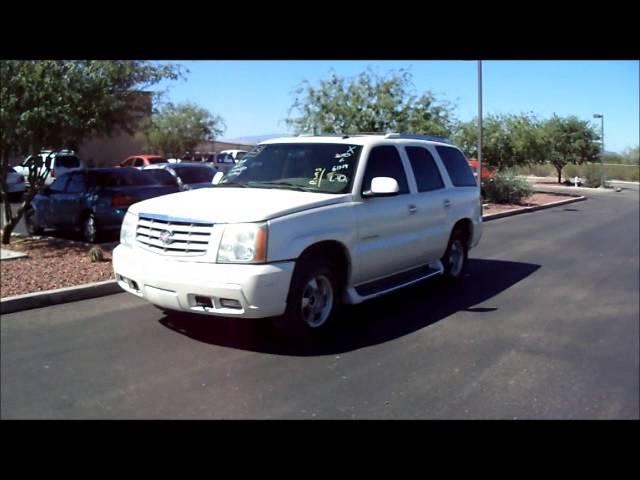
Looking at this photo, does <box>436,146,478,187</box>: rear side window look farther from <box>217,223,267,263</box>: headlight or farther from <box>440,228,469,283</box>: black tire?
<box>217,223,267,263</box>: headlight

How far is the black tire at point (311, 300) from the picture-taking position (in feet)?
17.4

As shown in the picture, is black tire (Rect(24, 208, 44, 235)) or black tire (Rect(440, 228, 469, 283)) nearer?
black tire (Rect(440, 228, 469, 283))

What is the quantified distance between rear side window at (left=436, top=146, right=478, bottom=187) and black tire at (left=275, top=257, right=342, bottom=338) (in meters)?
2.62

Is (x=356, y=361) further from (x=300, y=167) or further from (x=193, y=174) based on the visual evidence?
(x=193, y=174)

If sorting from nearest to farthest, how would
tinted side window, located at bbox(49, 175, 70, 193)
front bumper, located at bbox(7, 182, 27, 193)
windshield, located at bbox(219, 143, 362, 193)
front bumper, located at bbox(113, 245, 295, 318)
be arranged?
front bumper, located at bbox(113, 245, 295, 318), windshield, located at bbox(219, 143, 362, 193), tinted side window, located at bbox(49, 175, 70, 193), front bumper, located at bbox(7, 182, 27, 193)

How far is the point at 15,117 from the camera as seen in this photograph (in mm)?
8883

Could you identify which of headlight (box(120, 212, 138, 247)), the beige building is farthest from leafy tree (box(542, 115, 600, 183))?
headlight (box(120, 212, 138, 247))

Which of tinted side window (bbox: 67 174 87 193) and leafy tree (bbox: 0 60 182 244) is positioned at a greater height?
leafy tree (bbox: 0 60 182 244)

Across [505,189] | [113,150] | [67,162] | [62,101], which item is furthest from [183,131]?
[62,101]

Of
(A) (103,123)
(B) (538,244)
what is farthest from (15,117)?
(B) (538,244)

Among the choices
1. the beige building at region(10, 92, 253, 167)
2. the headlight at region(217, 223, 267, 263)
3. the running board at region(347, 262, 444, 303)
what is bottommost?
the running board at region(347, 262, 444, 303)

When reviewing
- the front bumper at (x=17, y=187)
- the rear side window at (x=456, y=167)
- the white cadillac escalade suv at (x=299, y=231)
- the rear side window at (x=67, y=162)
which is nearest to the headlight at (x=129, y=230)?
the white cadillac escalade suv at (x=299, y=231)

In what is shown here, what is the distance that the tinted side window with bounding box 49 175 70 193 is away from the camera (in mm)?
11477

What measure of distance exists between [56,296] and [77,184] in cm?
480
